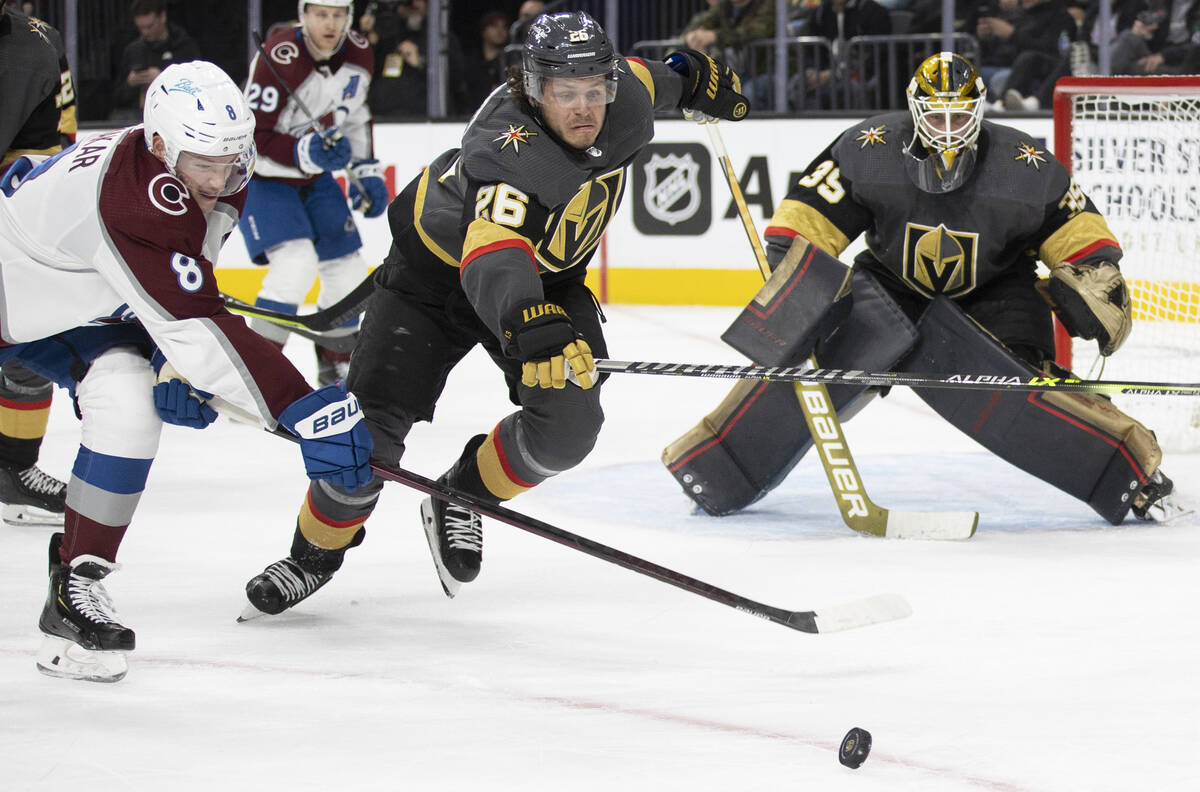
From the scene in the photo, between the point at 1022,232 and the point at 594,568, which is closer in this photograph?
the point at 594,568

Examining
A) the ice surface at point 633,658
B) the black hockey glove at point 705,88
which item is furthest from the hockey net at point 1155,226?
the black hockey glove at point 705,88

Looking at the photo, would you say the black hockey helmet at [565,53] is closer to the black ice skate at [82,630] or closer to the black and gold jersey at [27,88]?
the black ice skate at [82,630]

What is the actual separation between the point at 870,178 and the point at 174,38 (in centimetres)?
516

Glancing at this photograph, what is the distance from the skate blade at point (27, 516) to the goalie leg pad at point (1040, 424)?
1799mm

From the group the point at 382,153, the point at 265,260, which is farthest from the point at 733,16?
the point at 265,260

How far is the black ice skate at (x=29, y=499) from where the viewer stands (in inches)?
132

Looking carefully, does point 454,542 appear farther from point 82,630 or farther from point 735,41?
point 735,41

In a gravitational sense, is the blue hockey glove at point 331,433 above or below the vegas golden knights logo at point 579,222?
below

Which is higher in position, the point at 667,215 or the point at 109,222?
the point at 109,222

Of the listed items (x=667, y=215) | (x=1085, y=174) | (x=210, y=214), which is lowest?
(x=667, y=215)

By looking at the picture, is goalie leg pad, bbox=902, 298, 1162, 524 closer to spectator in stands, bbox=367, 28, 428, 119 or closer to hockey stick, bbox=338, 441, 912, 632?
hockey stick, bbox=338, 441, 912, 632

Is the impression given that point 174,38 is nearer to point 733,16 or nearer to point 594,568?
point 733,16

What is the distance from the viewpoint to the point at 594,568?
3.03 m

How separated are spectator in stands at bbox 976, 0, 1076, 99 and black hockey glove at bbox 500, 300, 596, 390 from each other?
4.70 metres
